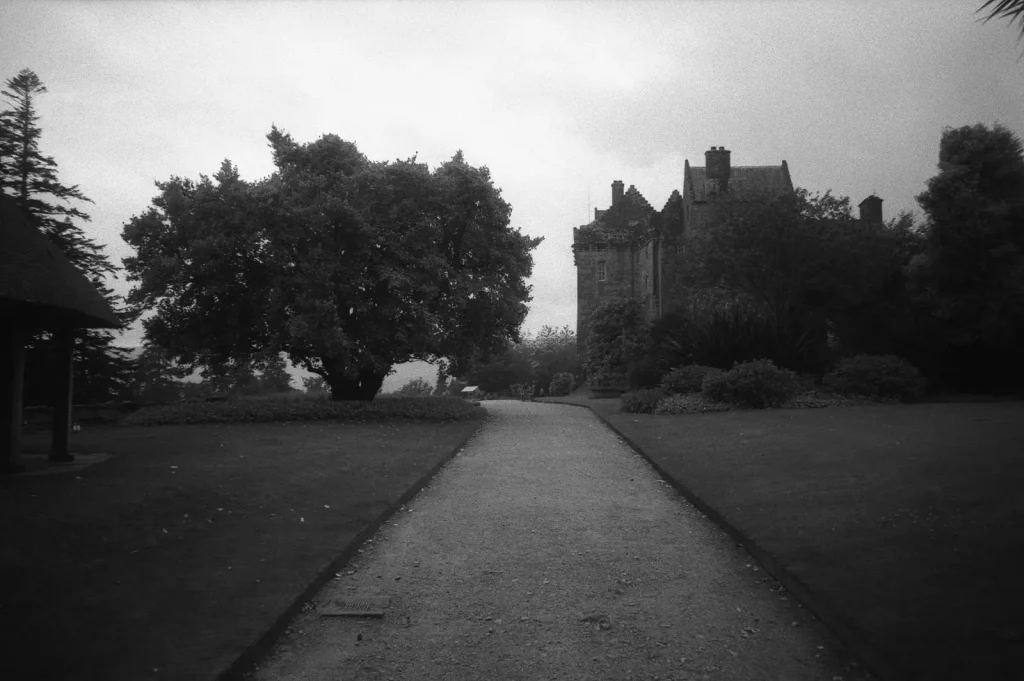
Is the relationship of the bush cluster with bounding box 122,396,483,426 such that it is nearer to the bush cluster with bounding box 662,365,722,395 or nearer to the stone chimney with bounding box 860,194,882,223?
the bush cluster with bounding box 662,365,722,395

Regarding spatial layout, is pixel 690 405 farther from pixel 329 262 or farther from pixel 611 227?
pixel 611 227

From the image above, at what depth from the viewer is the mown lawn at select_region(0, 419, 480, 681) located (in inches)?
180

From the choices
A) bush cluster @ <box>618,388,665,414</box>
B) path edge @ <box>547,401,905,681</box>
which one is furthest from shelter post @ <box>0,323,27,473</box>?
bush cluster @ <box>618,388,665,414</box>

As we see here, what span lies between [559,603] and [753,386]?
682 inches

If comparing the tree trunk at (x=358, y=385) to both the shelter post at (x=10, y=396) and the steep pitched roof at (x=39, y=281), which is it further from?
the shelter post at (x=10, y=396)

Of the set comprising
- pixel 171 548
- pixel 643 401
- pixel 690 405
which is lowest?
pixel 171 548

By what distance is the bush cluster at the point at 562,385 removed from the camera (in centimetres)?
4472

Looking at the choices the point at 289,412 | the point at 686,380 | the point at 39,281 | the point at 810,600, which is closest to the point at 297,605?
the point at 810,600

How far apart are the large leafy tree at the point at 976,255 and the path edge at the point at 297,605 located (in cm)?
2603

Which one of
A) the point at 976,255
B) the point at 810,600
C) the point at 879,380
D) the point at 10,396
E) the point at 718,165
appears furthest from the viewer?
the point at 718,165

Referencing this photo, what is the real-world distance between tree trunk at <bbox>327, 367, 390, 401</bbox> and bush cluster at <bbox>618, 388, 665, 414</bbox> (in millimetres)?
8973

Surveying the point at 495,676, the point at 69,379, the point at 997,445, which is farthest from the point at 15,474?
the point at 997,445

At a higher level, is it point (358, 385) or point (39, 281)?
point (39, 281)

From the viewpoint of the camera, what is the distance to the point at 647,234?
5025 cm
